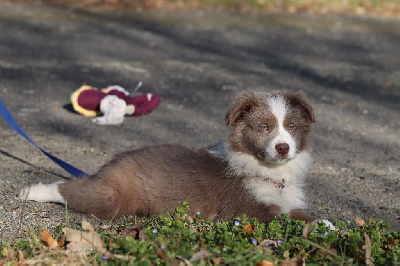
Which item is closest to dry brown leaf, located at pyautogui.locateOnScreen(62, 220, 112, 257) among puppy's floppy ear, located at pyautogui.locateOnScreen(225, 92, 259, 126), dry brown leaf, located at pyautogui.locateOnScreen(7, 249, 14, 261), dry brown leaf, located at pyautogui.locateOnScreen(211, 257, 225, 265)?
dry brown leaf, located at pyautogui.locateOnScreen(7, 249, 14, 261)

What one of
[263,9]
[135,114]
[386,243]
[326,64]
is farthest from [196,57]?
[386,243]

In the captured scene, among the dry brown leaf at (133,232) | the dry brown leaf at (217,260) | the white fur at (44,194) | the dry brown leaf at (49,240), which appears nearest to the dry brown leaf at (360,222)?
the dry brown leaf at (217,260)

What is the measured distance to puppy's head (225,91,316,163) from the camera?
472 centimetres

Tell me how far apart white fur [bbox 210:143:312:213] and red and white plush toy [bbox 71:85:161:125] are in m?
2.97

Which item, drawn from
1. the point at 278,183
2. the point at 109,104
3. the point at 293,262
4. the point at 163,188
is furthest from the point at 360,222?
the point at 109,104

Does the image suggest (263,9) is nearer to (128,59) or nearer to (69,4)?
(69,4)

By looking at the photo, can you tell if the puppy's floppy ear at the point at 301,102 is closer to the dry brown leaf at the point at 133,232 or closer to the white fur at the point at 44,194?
the dry brown leaf at the point at 133,232

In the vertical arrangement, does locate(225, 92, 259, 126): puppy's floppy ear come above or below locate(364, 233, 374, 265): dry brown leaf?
above

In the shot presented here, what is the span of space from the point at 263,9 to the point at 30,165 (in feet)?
36.8

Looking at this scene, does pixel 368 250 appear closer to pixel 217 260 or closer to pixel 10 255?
pixel 217 260

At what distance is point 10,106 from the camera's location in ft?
27.2

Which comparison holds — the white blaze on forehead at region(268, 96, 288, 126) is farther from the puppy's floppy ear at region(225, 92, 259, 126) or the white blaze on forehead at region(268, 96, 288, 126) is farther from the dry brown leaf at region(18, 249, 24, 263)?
the dry brown leaf at region(18, 249, 24, 263)

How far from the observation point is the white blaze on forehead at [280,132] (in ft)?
15.3

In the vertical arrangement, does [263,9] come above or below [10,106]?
above
